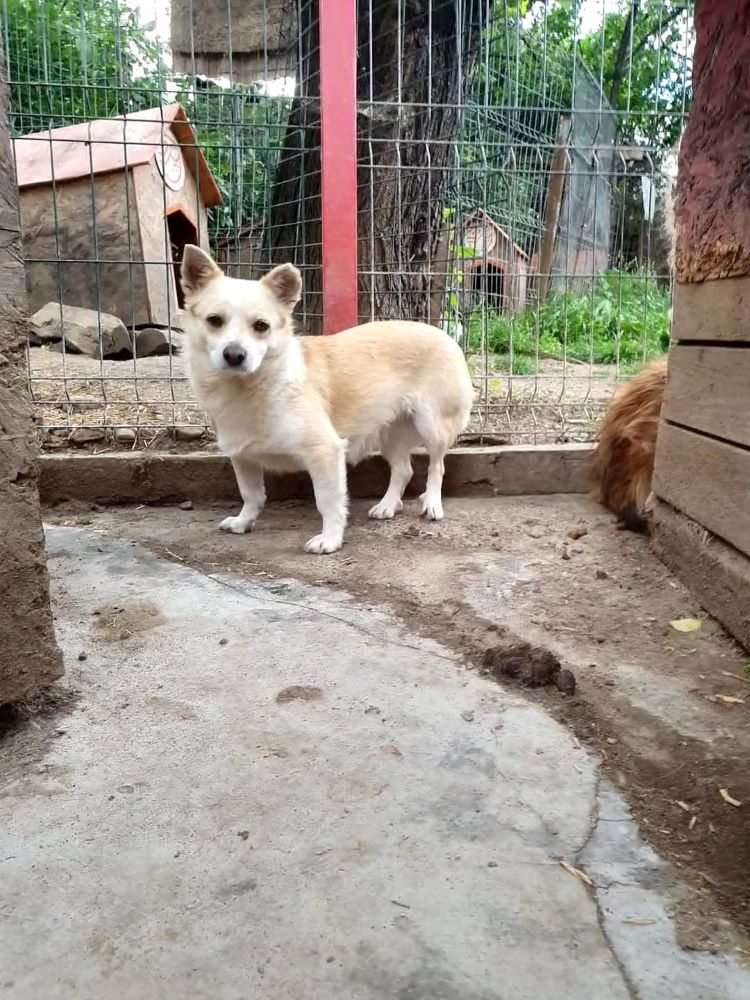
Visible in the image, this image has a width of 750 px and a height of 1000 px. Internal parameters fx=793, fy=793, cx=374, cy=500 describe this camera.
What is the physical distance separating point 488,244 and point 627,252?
1449 mm

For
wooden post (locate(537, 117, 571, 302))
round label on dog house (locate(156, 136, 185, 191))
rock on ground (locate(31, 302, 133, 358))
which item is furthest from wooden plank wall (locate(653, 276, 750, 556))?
round label on dog house (locate(156, 136, 185, 191))

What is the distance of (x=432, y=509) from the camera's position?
384 cm

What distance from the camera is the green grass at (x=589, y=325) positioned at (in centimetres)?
475

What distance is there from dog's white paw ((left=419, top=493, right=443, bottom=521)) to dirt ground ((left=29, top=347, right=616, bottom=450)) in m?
0.67

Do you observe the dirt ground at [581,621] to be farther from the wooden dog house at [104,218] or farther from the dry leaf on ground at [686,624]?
the wooden dog house at [104,218]

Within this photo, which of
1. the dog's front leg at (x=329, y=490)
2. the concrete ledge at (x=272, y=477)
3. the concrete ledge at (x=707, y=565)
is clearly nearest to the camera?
the concrete ledge at (x=707, y=565)

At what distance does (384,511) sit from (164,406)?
1.66 metres

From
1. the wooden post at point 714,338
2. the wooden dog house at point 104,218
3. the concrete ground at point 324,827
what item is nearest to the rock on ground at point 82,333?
the wooden dog house at point 104,218

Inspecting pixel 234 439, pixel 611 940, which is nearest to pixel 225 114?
pixel 234 439

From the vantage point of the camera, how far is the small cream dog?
3344 millimetres

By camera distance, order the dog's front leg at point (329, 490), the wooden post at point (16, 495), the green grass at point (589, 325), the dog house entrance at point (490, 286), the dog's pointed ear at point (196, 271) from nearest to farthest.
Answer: the wooden post at point (16, 495)
the dog's pointed ear at point (196, 271)
the dog's front leg at point (329, 490)
the dog house entrance at point (490, 286)
the green grass at point (589, 325)

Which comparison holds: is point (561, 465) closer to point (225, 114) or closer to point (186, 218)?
point (225, 114)

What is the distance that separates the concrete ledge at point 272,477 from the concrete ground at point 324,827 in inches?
54.0

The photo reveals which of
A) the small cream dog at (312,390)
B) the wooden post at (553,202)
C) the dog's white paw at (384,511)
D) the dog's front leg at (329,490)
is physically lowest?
the dog's white paw at (384,511)
